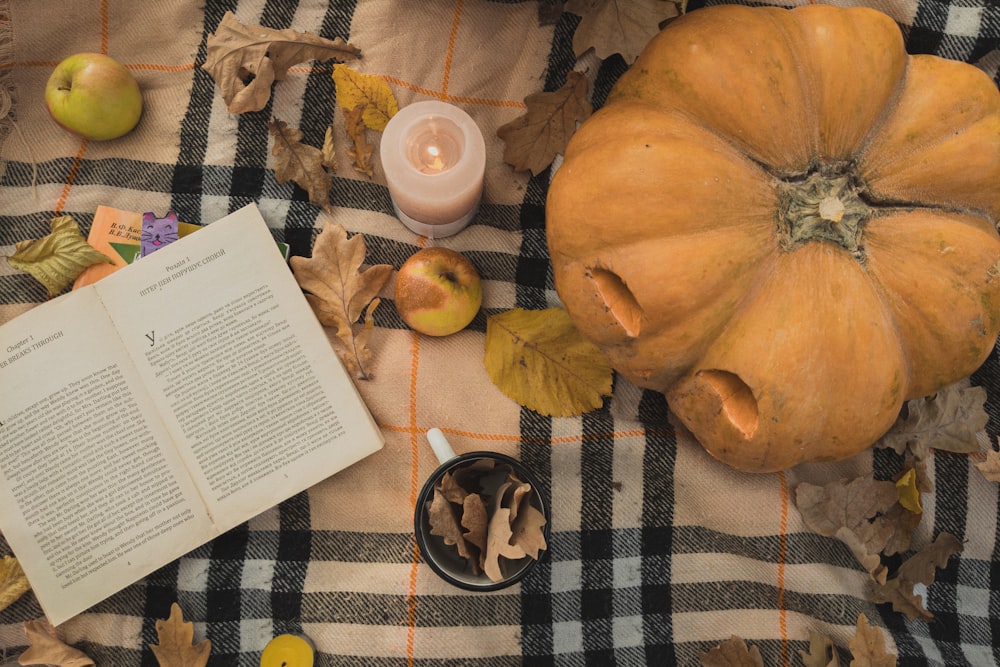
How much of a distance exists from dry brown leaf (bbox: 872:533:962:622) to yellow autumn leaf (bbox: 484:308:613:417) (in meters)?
0.50

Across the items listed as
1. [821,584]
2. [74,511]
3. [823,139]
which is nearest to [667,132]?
[823,139]

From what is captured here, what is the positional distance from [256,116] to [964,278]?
0.97m

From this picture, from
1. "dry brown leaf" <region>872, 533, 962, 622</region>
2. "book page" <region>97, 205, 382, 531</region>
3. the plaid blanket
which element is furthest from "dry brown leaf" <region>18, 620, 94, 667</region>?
"dry brown leaf" <region>872, 533, 962, 622</region>

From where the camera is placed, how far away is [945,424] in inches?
39.4

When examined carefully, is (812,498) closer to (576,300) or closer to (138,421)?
(576,300)

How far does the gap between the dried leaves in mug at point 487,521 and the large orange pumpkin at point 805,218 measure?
27 cm

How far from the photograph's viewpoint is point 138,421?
1.01 metres

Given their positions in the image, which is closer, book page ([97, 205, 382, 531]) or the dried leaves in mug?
the dried leaves in mug

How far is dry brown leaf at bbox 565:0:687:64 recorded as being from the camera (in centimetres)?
88

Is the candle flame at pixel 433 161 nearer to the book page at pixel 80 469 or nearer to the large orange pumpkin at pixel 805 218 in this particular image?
the large orange pumpkin at pixel 805 218

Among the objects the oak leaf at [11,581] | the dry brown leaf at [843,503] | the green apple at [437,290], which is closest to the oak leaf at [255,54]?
the green apple at [437,290]

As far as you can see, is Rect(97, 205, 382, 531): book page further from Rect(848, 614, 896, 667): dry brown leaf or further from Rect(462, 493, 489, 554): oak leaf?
Rect(848, 614, 896, 667): dry brown leaf

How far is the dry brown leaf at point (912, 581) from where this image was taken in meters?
1.00

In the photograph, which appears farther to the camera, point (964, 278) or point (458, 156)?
point (458, 156)
